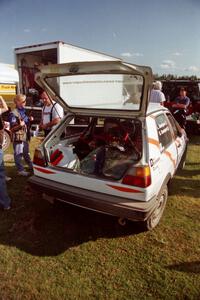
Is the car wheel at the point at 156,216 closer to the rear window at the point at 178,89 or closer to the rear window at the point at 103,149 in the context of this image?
the rear window at the point at 103,149

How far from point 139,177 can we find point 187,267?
3.48 feet

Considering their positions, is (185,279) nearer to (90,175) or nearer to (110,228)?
(110,228)

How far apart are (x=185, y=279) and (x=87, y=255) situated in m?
1.02

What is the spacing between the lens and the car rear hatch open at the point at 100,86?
2301 millimetres

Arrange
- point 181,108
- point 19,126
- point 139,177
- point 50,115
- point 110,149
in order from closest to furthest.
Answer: point 139,177 → point 110,149 → point 19,126 → point 50,115 → point 181,108

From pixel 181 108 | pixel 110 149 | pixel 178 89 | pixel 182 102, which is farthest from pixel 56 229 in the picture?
pixel 178 89

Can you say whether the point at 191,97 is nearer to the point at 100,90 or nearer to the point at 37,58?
the point at 37,58

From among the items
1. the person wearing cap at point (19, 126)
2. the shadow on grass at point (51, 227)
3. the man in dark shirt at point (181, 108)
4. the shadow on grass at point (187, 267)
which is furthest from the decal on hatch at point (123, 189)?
the man in dark shirt at point (181, 108)

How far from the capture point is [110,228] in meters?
3.03

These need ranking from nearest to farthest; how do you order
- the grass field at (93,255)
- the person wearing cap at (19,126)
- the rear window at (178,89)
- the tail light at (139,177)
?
the grass field at (93,255), the tail light at (139,177), the person wearing cap at (19,126), the rear window at (178,89)

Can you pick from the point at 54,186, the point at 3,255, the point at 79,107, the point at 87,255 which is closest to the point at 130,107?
the point at 79,107

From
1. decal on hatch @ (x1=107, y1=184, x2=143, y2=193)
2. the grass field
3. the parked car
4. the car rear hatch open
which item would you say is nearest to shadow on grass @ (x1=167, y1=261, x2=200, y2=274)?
the grass field

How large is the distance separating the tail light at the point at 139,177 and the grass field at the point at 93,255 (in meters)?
0.82

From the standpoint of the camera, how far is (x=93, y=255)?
255cm
